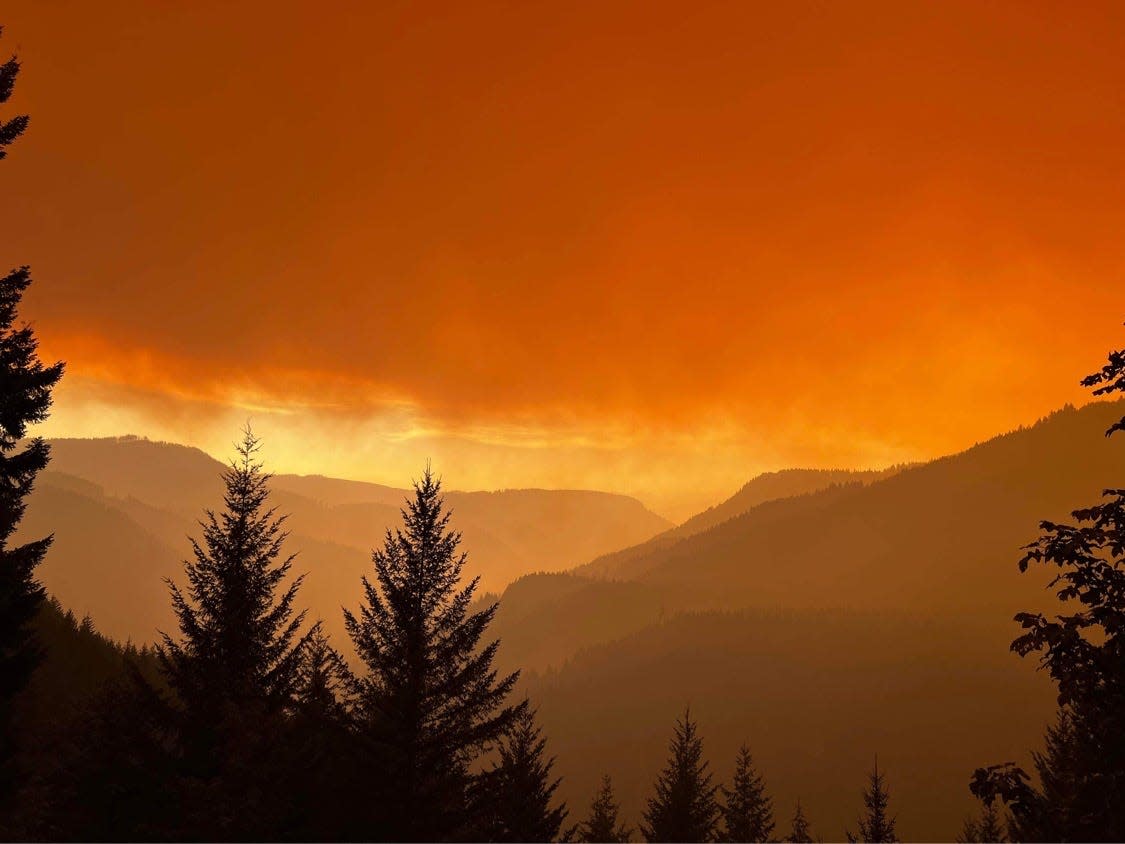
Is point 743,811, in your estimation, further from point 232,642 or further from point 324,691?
point 232,642

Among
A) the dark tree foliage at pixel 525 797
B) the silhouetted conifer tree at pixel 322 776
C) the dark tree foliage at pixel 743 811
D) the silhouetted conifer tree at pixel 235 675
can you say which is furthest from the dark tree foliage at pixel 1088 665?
the dark tree foliage at pixel 743 811

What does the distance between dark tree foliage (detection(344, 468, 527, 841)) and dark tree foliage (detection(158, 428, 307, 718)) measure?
1952mm

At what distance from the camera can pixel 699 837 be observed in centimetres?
4741

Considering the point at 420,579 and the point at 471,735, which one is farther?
the point at 420,579

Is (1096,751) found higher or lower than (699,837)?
higher

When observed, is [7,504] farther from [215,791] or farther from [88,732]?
[88,732]

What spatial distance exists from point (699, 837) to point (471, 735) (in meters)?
34.0

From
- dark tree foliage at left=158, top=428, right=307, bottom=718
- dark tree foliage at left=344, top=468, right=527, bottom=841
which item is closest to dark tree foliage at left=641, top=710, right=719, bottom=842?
dark tree foliage at left=344, top=468, right=527, bottom=841

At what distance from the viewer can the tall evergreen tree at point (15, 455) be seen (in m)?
14.7

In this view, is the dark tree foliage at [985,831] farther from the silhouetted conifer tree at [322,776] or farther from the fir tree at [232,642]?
the fir tree at [232,642]

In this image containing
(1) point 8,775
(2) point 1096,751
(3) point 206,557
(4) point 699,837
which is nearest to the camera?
(2) point 1096,751

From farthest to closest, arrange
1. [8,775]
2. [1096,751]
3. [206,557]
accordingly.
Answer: [206,557] < [8,775] < [1096,751]

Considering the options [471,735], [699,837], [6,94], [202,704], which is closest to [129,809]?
[202,704]

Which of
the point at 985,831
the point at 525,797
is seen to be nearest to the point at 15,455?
the point at 525,797
